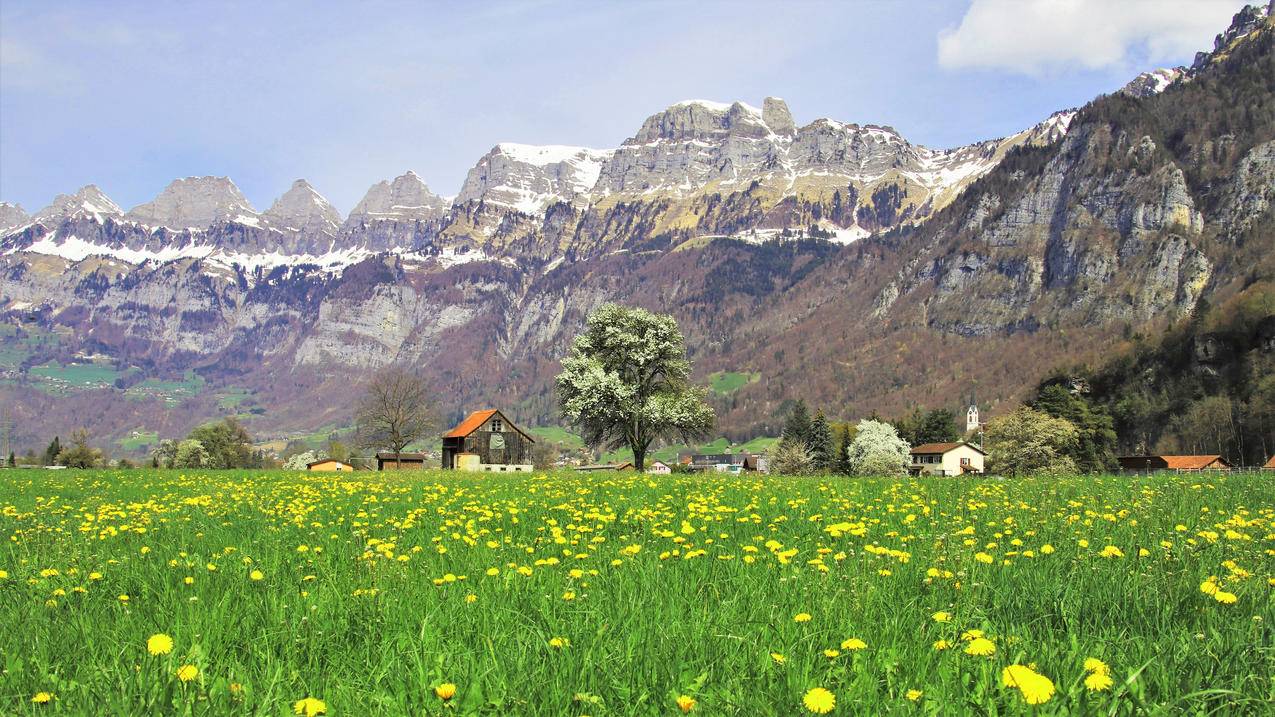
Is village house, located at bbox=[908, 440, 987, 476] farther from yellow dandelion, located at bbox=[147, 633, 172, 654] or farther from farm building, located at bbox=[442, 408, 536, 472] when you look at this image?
yellow dandelion, located at bbox=[147, 633, 172, 654]

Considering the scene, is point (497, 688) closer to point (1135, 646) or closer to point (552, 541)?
point (1135, 646)

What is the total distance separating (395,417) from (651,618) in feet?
273

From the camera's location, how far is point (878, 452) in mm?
98688

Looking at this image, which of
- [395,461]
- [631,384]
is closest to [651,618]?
[631,384]

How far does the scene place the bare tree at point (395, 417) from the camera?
83.2 meters

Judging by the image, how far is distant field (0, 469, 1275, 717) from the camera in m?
3.35

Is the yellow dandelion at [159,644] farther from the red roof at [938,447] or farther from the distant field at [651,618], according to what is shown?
the red roof at [938,447]

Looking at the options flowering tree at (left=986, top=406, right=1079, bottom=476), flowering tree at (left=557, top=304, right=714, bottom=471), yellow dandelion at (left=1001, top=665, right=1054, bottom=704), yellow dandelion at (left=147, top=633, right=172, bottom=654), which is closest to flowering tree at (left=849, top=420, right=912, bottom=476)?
flowering tree at (left=986, top=406, right=1079, bottom=476)

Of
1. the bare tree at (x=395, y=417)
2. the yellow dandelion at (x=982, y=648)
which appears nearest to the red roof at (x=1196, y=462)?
the bare tree at (x=395, y=417)

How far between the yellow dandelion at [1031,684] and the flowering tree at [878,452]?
91.1 metres

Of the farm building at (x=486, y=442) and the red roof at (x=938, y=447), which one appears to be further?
the red roof at (x=938, y=447)

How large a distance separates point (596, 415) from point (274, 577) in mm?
35737

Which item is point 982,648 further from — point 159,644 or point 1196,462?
point 1196,462

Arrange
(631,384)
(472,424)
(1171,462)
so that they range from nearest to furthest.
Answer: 1. (631,384)
2. (472,424)
3. (1171,462)
